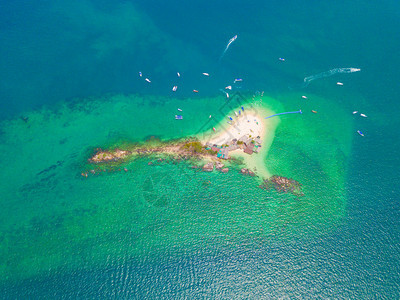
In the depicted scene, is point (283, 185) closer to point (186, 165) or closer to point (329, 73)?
point (186, 165)

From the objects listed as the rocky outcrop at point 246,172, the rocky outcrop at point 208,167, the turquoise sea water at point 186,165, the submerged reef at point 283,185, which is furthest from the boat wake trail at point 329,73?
the rocky outcrop at point 208,167

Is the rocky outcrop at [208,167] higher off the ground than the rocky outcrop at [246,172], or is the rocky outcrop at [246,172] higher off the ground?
the rocky outcrop at [246,172]

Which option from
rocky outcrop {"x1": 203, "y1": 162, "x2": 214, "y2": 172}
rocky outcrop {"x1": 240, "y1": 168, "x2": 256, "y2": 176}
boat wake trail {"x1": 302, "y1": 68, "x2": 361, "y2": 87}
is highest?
boat wake trail {"x1": 302, "y1": 68, "x2": 361, "y2": 87}

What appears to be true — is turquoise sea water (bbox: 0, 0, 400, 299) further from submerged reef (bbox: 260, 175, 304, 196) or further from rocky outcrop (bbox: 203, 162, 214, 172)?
submerged reef (bbox: 260, 175, 304, 196)

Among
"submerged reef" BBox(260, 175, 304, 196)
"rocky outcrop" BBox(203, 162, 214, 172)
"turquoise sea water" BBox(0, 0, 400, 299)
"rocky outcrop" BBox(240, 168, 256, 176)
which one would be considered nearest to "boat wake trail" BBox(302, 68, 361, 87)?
"turquoise sea water" BBox(0, 0, 400, 299)

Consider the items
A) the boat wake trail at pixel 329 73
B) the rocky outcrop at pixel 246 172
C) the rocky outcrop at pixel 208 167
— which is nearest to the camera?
the rocky outcrop at pixel 208 167

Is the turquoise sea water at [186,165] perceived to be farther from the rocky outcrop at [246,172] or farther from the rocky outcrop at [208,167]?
the rocky outcrop at [246,172]

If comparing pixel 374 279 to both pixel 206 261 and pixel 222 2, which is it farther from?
pixel 222 2

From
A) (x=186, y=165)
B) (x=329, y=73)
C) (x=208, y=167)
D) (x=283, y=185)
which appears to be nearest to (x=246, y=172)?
(x=283, y=185)

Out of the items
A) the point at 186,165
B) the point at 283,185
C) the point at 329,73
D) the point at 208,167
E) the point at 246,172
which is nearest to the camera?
the point at 283,185
